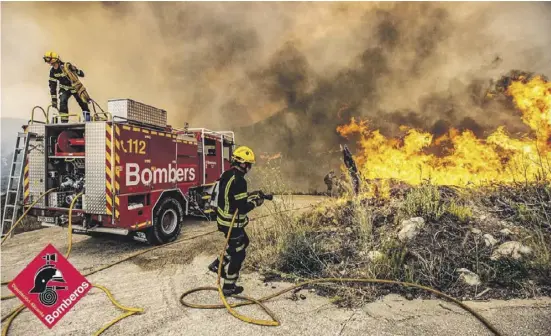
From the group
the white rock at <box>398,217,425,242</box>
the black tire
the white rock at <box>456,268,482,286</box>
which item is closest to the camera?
the white rock at <box>456,268,482,286</box>

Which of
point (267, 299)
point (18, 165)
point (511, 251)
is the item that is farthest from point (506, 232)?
point (18, 165)

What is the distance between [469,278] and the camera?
377cm

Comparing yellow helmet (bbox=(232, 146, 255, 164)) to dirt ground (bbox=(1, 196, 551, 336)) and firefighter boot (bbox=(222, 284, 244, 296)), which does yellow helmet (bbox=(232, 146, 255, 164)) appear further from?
dirt ground (bbox=(1, 196, 551, 336))

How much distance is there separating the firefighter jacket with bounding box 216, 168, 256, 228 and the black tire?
2.95 meters

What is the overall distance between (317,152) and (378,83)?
521cm

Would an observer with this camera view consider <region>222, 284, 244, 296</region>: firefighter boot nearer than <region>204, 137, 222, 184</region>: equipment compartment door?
Yes

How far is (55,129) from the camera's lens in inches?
238

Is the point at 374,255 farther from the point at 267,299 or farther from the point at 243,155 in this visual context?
the point at 243,155

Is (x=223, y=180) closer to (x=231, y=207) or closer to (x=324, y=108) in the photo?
(x=231, y=207)

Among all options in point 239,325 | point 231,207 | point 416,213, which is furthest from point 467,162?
point 239,325

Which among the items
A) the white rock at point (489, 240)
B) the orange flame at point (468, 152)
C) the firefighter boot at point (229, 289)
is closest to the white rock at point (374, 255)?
the white rock at point (489, 240)

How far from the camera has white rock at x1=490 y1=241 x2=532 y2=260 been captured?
404cm

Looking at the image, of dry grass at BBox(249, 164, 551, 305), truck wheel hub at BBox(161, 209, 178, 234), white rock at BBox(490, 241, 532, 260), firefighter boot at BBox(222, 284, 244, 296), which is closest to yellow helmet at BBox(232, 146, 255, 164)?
dry grass at BBox(249, 164, 551, 305)

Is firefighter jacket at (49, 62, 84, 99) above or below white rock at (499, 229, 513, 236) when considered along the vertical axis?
above
